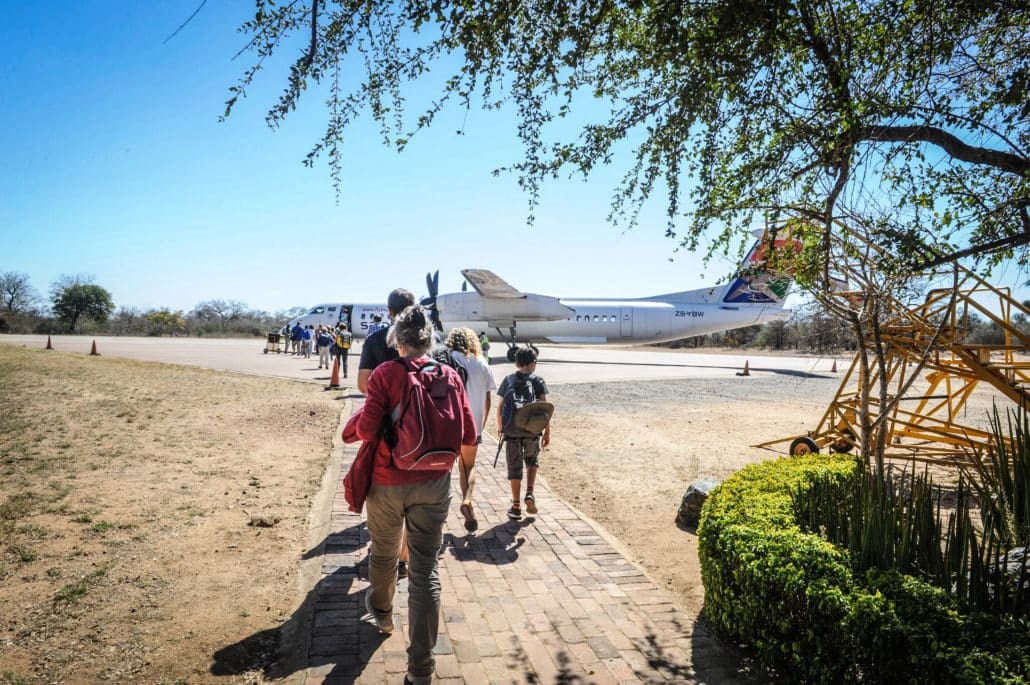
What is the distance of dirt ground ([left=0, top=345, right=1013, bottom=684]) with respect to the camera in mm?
3580

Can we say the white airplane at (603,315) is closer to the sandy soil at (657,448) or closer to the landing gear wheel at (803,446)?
the sandy soil at (657,448)

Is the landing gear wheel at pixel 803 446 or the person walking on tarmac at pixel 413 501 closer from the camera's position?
the person walking on tarmac at pixel 413 501

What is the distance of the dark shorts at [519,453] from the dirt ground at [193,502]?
1.15 m

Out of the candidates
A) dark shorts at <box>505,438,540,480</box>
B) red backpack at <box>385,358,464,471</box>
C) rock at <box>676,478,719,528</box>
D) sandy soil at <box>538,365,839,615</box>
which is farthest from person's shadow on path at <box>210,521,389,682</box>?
rock at <box>676,478,719,528</box>

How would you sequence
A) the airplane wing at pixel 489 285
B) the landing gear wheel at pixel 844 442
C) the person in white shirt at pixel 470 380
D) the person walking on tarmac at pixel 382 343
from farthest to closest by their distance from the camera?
the airplane wing at pixel 489 285, the landing gear wheel at pixel 844 442, the person in white shirt at pixel 470 380, the person walking on tarmac at pixel 382 343

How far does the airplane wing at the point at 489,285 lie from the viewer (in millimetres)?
29125

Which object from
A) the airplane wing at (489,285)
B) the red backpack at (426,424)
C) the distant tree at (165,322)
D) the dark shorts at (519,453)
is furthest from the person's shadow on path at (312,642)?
the distant tree at (165,322)

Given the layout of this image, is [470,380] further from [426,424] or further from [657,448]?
[657,448]

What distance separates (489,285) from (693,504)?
959 inches

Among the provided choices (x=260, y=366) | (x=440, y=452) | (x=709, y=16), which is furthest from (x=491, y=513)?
(x=260, y=366)

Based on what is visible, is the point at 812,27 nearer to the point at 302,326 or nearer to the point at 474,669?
the point at 474,669

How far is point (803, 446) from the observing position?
8984 mm

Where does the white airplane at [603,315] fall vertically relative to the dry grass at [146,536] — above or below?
above

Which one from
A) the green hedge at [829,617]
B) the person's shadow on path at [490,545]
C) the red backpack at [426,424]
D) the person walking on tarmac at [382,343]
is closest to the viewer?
the green hedge at [829,617]
